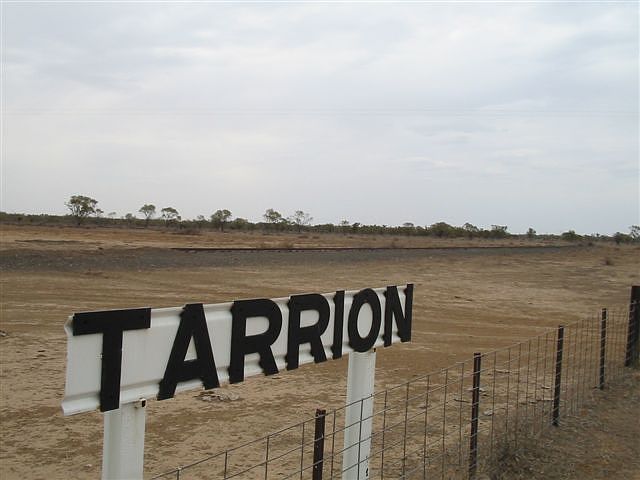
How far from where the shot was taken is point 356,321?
13.0 ft

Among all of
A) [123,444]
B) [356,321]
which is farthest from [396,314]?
[123,444]

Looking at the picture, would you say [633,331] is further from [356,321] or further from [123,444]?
[123,444]

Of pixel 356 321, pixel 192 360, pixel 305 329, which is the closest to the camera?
pixel 192 360

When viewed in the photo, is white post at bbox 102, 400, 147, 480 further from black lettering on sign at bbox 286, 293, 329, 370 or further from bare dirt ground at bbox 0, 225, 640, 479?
bare dirt ground at bbox 0, 225, 640, 479

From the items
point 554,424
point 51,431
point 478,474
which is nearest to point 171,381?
point 478,474

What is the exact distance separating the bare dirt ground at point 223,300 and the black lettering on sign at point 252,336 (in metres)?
3.14

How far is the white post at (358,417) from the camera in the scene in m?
4.11

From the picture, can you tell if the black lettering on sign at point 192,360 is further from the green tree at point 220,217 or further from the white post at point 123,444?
the green tree at point 220,217

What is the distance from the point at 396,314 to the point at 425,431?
1752 millimetres

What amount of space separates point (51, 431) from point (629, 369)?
850 cm

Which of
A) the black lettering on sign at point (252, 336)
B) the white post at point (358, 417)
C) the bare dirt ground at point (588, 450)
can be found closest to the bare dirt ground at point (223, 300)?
the bare dirt ground at point (588, 450)

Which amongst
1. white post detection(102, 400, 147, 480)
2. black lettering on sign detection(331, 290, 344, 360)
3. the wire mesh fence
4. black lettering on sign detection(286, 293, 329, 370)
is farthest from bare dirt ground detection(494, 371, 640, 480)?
white post detection(102, 400, 147, 480)

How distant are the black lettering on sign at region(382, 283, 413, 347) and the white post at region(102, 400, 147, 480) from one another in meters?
2.12

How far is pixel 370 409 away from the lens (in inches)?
166
